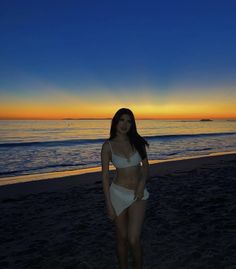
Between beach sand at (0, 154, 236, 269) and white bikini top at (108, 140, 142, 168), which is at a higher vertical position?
white bikini top at (108, 140, 142, 168)

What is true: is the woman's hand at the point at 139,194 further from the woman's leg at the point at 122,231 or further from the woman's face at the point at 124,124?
the woman's face at the point at 124,124

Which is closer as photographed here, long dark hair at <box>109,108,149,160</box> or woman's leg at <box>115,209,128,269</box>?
woman's leg at <box>115,209,128,269</box>

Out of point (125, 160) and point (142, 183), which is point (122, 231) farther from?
point (125, 160)

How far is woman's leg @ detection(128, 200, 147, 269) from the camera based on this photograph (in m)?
3.65

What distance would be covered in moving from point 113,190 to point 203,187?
7.06 meters

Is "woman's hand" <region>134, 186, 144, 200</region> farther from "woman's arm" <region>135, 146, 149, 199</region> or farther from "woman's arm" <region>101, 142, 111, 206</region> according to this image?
"woman's arm" <region>101, 142, 111, 206</region>

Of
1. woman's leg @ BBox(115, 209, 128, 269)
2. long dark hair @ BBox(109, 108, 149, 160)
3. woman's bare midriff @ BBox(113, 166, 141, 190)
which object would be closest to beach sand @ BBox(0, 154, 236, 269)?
woman's leg @ BBox(115, 209, 128, 269)

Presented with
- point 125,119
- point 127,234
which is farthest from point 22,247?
point 125,119

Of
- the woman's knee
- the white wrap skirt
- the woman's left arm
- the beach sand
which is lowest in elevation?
the beach sand

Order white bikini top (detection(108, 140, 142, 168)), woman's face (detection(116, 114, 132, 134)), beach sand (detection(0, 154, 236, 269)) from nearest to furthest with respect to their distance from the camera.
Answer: white bikini top (detection(108, 140, 142, 168))
woman's face (detection(116, 114, 132, 134))
beach sand (detection(0, 154, 236, 269))

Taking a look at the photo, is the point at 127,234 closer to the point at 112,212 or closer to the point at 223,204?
the point at 112,212

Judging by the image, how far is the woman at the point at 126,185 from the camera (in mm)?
3738

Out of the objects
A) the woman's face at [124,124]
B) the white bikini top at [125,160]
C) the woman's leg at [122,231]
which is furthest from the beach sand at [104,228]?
the woman's face at [124,124]

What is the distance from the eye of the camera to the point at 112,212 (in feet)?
12.3
